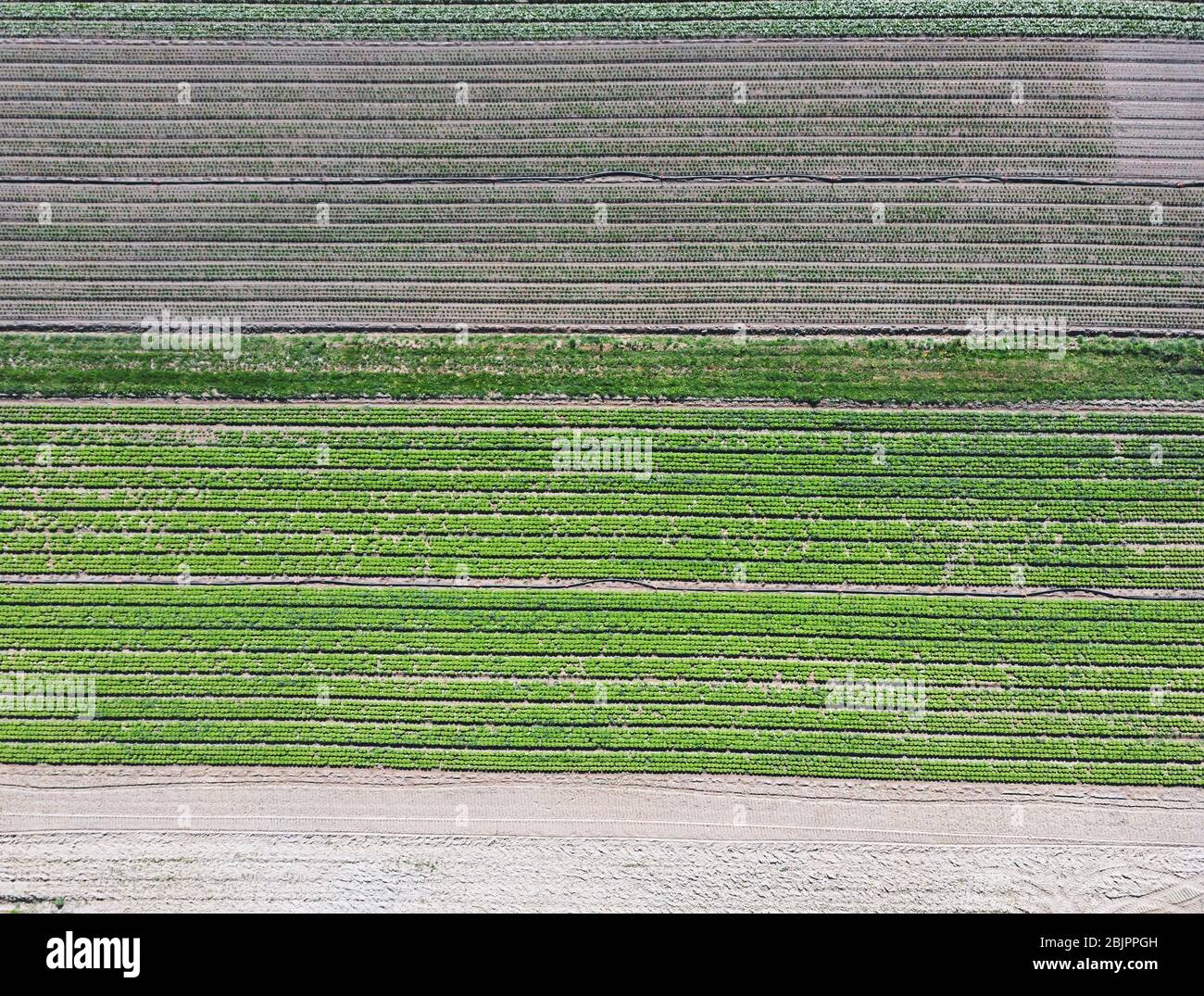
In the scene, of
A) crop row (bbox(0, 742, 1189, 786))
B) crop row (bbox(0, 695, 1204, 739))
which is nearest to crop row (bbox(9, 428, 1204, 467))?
crop row (bbox(0, 695, 1204, 739))

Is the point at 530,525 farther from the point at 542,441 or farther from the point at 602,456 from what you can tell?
the point at 602,456

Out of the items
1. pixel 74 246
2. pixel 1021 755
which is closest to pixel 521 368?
pixel 74 246

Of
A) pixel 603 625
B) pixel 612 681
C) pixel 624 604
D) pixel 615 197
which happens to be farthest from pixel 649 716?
pixel 615 197

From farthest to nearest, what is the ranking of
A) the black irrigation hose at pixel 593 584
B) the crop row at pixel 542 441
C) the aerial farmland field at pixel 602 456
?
the crop row at pixel 542 441
the black irrigation hose at pixel 593 584
the aerial farmland field at pixel 602 456

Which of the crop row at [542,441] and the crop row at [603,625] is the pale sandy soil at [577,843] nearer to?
the crop row at [603,625]

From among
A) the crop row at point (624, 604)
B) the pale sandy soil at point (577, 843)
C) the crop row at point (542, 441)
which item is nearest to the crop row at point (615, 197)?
the crop row at point (542, 441)

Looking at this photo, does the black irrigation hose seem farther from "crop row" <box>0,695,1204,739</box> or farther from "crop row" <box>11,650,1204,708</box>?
"crop row" <box>0,695,1204,739</box>
